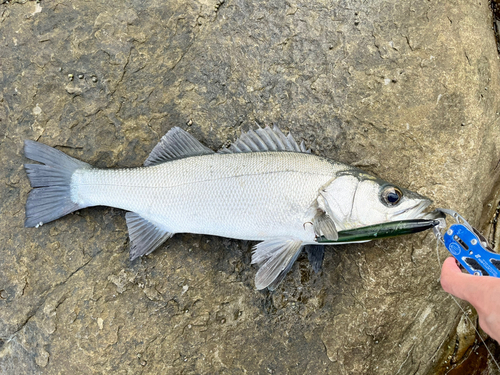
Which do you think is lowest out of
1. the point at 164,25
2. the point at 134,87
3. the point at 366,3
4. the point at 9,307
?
the point at 9,307

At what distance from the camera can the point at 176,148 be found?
2.72 metres

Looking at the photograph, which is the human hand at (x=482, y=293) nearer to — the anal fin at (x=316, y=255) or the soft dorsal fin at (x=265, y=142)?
the anal fin at (x=316, y=255)

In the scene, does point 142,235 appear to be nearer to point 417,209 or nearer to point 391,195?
point 391,195

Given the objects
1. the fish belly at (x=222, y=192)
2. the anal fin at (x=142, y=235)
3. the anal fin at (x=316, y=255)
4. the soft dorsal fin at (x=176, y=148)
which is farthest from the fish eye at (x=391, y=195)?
the anal fin at (x=142, y=235)

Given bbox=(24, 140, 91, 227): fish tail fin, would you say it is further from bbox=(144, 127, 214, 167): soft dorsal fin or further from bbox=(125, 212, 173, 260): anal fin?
bbox=(144, 127, 214, 167): soft dorsal fin

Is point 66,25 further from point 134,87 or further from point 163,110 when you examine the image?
point 163,110

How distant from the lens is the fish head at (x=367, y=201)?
2410 millimetres

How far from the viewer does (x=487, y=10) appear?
10.5ft

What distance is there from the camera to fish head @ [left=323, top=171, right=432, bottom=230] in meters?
2.41

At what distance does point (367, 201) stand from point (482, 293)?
91 cm

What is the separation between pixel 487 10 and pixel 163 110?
3044 mm

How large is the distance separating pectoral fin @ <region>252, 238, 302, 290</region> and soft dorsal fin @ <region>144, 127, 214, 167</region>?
0.84m

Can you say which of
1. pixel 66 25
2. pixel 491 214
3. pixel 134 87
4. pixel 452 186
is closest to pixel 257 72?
pixel 134 87

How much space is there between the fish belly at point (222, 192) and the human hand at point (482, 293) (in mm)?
899
